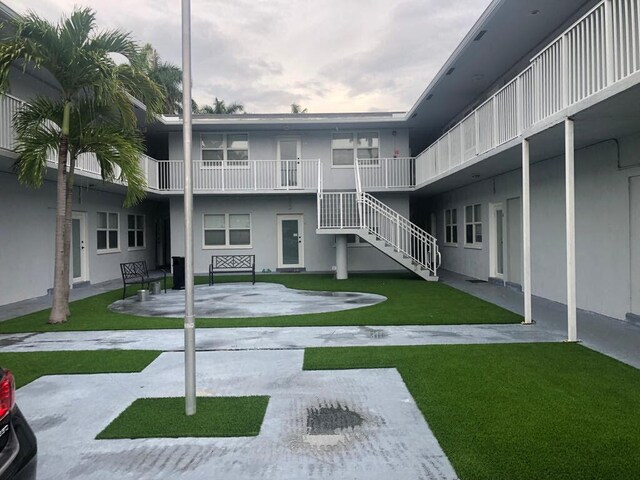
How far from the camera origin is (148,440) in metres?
3.91

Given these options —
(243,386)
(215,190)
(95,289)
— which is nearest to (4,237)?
(95,289)

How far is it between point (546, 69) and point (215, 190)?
1237 cm

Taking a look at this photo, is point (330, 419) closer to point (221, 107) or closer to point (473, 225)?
point (473, 225)

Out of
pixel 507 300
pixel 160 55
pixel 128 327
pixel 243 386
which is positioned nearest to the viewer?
pixel 243 386

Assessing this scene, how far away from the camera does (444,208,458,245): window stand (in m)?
18.2

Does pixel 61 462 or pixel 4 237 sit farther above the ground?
pixel 4 237

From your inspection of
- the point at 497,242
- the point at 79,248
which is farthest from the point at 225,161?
the point at 497,242

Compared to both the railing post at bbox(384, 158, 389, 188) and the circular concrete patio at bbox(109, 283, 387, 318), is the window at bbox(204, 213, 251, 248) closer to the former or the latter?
the circular concrete patio at bbox(109, 283, 387, 318)

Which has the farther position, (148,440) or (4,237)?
(4,237)

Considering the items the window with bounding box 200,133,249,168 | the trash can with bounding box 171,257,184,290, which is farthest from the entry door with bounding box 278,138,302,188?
the trash can with bounding box 171,257,184,290

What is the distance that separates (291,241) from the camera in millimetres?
18844

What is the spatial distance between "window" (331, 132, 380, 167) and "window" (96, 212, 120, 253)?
28.1 feet

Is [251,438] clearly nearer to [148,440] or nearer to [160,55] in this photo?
[148,440]

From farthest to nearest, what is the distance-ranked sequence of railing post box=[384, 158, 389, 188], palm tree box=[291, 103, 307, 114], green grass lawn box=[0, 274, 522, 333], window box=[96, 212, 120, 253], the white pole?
palm tree box=[291, 103, 307, 114] < railing post box=[384, 158, 389, 188] < window box=[96, 212, 120, 253] < green grass lawn box=[0, 274, 522, 333] < the white pole
